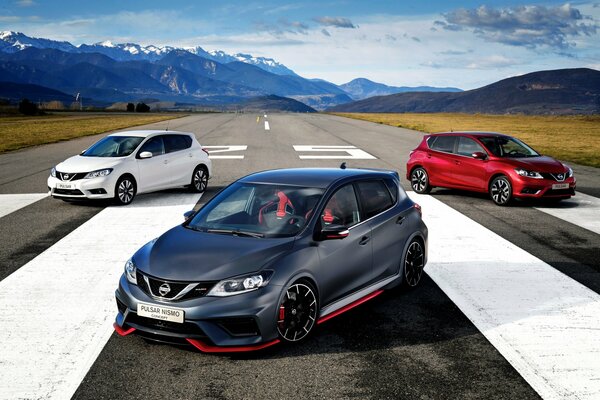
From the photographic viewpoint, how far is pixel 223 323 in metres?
5.05

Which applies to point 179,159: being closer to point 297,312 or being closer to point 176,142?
point 176,142

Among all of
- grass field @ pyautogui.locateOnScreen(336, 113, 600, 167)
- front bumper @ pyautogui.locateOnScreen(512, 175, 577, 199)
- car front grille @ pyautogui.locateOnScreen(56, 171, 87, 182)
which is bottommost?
grass field @ pyautogui.locateOnScreen(336, 113, 600, 167)

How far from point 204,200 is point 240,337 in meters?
8.62

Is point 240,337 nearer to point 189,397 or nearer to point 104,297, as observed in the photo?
point 189,397

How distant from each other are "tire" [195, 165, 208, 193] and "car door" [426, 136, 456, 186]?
16.9 feet

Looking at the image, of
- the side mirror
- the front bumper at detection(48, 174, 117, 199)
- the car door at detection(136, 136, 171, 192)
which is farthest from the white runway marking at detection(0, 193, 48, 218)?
the side mirror

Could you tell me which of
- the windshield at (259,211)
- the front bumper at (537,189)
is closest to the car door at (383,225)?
the windshield at (259,211)

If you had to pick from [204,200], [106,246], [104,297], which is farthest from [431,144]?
[104,297]

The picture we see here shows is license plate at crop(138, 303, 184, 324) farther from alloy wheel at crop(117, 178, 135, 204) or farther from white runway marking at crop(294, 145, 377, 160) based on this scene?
white runway marking at crop(294, 145, 377, 160)

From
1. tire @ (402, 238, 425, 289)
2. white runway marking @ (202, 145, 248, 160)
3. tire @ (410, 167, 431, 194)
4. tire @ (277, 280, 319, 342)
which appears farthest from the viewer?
white runway marking @ (202, 145, 248, 160)

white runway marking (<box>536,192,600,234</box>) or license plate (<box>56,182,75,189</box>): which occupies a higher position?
license plate (<box>56,182,75,189</box>)

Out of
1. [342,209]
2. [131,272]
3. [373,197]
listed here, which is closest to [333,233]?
[342,209]

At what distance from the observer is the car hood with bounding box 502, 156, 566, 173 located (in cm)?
1295

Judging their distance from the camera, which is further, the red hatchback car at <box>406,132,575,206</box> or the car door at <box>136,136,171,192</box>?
the car door at <box>136,136,171,192</box>
